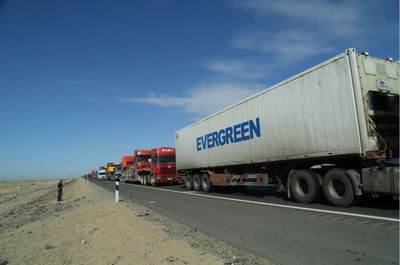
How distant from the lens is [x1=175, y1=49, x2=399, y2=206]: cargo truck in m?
9.76

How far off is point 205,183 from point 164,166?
9.82 metres

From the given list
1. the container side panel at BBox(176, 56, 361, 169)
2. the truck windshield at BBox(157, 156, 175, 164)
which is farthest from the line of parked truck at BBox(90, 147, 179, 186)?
the container side panel at BBox(176, 56, 361, 169)

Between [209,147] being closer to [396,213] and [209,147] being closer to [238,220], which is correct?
[238,220]

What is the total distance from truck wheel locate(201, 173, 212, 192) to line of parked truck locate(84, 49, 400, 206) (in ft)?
9.98

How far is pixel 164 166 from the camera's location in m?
29.2

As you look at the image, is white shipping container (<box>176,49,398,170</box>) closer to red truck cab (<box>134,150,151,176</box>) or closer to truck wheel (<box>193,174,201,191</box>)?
truck wheel (<box>193,174,201,191</box>)

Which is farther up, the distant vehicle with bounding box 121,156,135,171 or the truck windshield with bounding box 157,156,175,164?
the distant vehicle with bounding box 121,156,135,171

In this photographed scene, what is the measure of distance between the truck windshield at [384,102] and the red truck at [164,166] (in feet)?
67.9

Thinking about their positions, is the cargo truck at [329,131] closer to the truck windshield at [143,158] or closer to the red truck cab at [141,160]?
the red truck cab at [141,160]

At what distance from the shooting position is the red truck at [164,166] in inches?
1147

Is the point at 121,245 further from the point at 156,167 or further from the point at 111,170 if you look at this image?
the point at 111,170

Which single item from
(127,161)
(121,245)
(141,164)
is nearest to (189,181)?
(141,164)

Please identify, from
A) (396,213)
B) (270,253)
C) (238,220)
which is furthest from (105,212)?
(396,213)

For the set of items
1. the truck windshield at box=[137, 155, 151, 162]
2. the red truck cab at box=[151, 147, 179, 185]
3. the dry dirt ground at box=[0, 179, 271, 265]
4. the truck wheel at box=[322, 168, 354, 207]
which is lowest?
the dry dirt ground at box=[0, 179, 271, 265]
